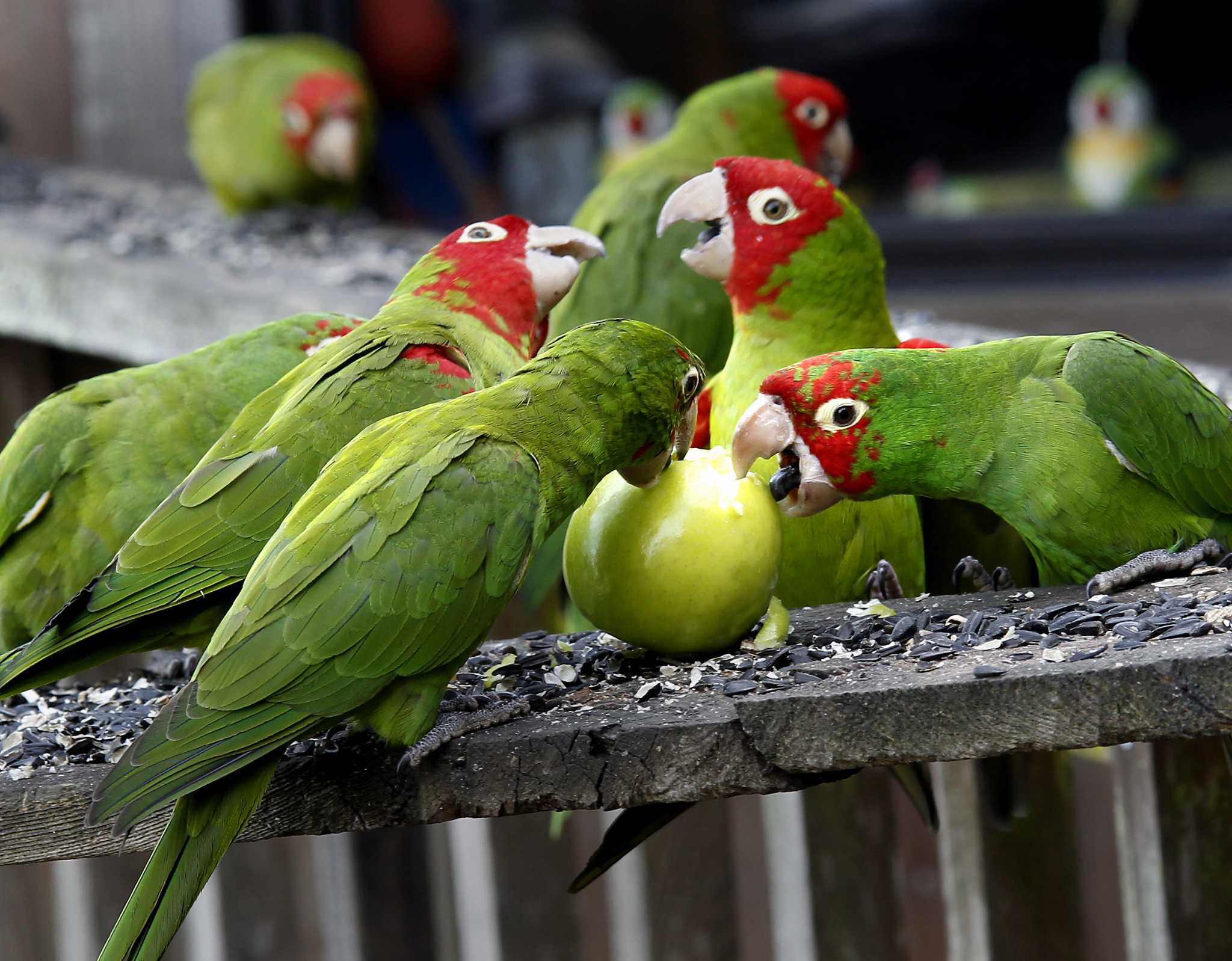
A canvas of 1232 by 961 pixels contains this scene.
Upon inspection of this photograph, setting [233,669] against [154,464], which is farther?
[154,464]

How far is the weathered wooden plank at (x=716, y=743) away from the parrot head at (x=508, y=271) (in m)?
0.78

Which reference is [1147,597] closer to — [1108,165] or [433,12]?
[1108,165]

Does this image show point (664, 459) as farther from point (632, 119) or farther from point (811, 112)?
point (632, 119)

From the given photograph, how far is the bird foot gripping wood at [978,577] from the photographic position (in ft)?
7.51

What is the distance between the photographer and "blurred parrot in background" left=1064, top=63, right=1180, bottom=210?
6.13 metres

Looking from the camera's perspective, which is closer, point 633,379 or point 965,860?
point 633,379

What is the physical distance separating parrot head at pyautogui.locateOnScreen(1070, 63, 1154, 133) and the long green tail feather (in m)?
5.41

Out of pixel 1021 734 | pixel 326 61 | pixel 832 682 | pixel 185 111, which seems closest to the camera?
pixel 1021 734

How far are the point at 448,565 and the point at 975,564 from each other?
3.12 feet

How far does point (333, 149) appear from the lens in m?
5.25

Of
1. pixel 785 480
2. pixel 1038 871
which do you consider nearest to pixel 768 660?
pixel 785 480

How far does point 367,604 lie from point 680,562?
420mm

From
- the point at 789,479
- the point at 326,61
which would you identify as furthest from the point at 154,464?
the point at 326,61

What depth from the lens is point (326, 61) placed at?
210 inches
